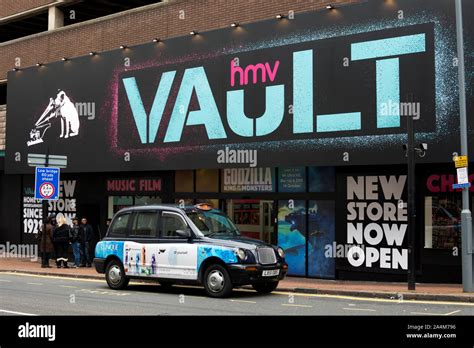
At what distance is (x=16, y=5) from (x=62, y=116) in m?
7.91

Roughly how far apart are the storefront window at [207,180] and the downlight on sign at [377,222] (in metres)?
4.99

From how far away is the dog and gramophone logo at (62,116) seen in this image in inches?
989

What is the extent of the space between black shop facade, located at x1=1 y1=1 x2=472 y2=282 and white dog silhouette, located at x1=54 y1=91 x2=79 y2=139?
68 mm

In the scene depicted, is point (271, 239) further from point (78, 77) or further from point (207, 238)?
point (78, 77)

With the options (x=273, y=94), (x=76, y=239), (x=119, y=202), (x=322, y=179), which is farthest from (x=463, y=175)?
(x=76, y=239)

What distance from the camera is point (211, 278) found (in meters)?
14.3

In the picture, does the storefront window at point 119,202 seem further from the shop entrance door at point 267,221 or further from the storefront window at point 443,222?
the storefront window at point 443,222

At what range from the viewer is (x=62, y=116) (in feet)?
85.4

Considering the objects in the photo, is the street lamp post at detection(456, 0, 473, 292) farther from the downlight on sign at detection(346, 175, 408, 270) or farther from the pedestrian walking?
the pedestrian walking

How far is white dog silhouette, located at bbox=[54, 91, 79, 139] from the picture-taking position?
2542 centimetres

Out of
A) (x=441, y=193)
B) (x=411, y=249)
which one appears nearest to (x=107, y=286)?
(x=411, y=249)


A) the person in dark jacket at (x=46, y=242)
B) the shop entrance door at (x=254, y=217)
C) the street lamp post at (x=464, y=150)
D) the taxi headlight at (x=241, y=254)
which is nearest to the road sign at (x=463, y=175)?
the street lamp post at (x=464, y=150)

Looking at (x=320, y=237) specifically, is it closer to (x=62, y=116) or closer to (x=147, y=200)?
(x=147, y=200)

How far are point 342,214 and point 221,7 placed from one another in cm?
821
